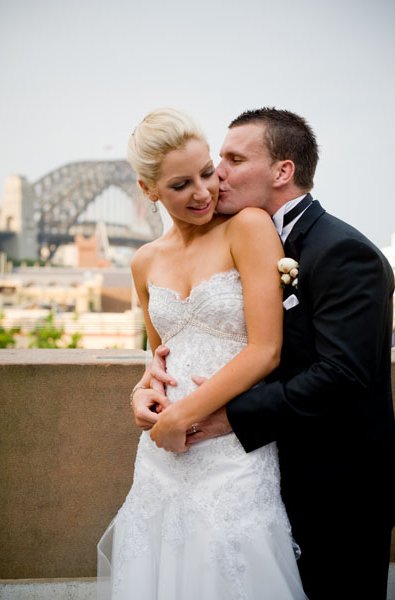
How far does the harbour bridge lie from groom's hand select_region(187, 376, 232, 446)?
296 feet

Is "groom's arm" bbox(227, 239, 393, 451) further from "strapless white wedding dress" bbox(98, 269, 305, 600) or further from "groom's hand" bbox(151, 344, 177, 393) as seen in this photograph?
"groom's hand" bbox(151, 344, 177, 393)

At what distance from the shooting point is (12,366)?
3096mm

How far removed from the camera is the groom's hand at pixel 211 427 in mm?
1938

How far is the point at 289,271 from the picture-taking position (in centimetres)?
189

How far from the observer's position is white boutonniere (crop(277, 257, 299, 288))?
1883 mm

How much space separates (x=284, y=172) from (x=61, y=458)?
188 cm

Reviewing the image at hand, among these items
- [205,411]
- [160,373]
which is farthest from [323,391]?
[160,373]

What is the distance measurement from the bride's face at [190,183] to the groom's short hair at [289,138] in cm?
23

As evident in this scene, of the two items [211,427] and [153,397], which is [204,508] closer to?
[211,427]

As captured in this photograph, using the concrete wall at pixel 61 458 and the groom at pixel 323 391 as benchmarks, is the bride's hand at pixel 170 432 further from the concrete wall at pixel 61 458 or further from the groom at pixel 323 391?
the concrete wall at pixel 61 458

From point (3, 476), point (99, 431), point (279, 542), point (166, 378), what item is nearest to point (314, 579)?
point (279, 542)

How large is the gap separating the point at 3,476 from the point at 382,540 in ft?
6.36

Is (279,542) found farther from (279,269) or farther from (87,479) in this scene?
(87,479)

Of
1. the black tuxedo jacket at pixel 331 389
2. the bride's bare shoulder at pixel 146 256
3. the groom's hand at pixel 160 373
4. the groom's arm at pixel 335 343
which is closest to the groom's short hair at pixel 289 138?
the black tuxedo jacket at pixel 331 389
